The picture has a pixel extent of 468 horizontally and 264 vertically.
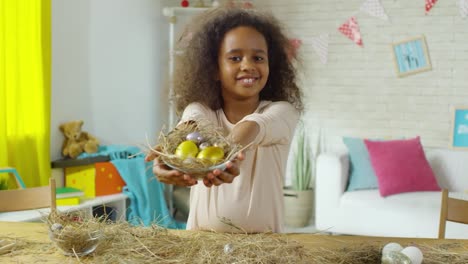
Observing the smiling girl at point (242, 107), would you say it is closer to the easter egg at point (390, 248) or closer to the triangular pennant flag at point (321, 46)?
the easter egg at point (390, 248)

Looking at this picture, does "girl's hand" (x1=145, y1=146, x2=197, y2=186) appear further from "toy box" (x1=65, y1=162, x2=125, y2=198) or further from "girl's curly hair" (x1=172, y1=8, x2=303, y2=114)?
"toy box" (x1=65, y1=162, x2=125, y2=198)

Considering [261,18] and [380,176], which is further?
[380,176]

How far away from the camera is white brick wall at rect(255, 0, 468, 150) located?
15.1ft

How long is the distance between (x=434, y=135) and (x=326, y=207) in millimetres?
1121

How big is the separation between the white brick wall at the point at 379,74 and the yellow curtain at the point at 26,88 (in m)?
1.92

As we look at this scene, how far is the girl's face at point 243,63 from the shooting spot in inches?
67.9

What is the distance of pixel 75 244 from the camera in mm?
1390

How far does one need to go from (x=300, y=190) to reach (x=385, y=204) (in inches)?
35.9

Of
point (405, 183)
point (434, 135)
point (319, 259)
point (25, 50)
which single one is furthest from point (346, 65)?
point (319, 259)

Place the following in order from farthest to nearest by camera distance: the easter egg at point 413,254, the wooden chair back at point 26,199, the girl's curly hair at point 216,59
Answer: the wooden chair back at point 26,199, the girl's curly hair at point 216,59, the easter egg at point 413,254

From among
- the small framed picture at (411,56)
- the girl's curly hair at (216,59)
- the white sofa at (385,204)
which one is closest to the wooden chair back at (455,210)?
the girl's curly hair at (216,59)

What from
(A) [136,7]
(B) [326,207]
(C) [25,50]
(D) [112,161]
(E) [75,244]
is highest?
(A) [136,7]

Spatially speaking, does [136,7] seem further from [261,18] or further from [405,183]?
[261,18]

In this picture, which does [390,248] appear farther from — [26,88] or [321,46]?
[321,46]
